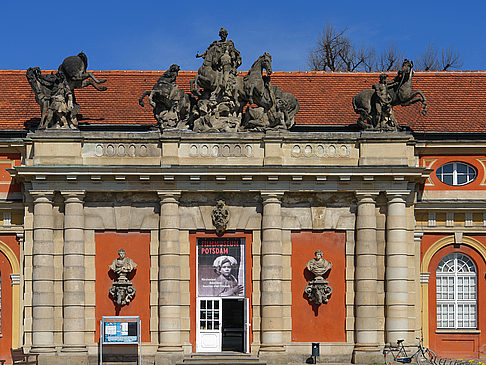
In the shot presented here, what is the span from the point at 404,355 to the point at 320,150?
282 inches

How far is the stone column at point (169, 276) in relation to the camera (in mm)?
31188

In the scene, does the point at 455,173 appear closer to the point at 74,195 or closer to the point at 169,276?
the point at 169,276

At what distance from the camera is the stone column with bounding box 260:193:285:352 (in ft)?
102

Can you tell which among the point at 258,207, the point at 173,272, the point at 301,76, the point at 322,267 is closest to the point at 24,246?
the point at 173,272

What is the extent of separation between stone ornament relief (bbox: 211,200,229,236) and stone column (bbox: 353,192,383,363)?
14.3 feet

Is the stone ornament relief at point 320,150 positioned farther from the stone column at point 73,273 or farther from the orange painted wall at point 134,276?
the stone column at point 73,273

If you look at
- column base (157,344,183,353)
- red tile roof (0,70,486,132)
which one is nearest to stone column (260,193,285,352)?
column base (157,344,183,353)

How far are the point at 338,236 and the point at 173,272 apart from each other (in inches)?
220

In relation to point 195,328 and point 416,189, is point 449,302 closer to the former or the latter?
point 416,189

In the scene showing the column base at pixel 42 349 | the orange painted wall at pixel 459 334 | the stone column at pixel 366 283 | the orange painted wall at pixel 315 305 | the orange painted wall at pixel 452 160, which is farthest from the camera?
the orange painted wall at pixel 452 160

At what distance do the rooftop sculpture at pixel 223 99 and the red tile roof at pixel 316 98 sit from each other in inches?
112

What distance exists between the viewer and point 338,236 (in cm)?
3216

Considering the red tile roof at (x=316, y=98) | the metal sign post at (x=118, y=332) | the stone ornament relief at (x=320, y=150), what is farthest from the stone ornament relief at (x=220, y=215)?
the red tile roof at (x=316, y=98)

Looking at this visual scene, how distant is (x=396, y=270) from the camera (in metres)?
31.5
